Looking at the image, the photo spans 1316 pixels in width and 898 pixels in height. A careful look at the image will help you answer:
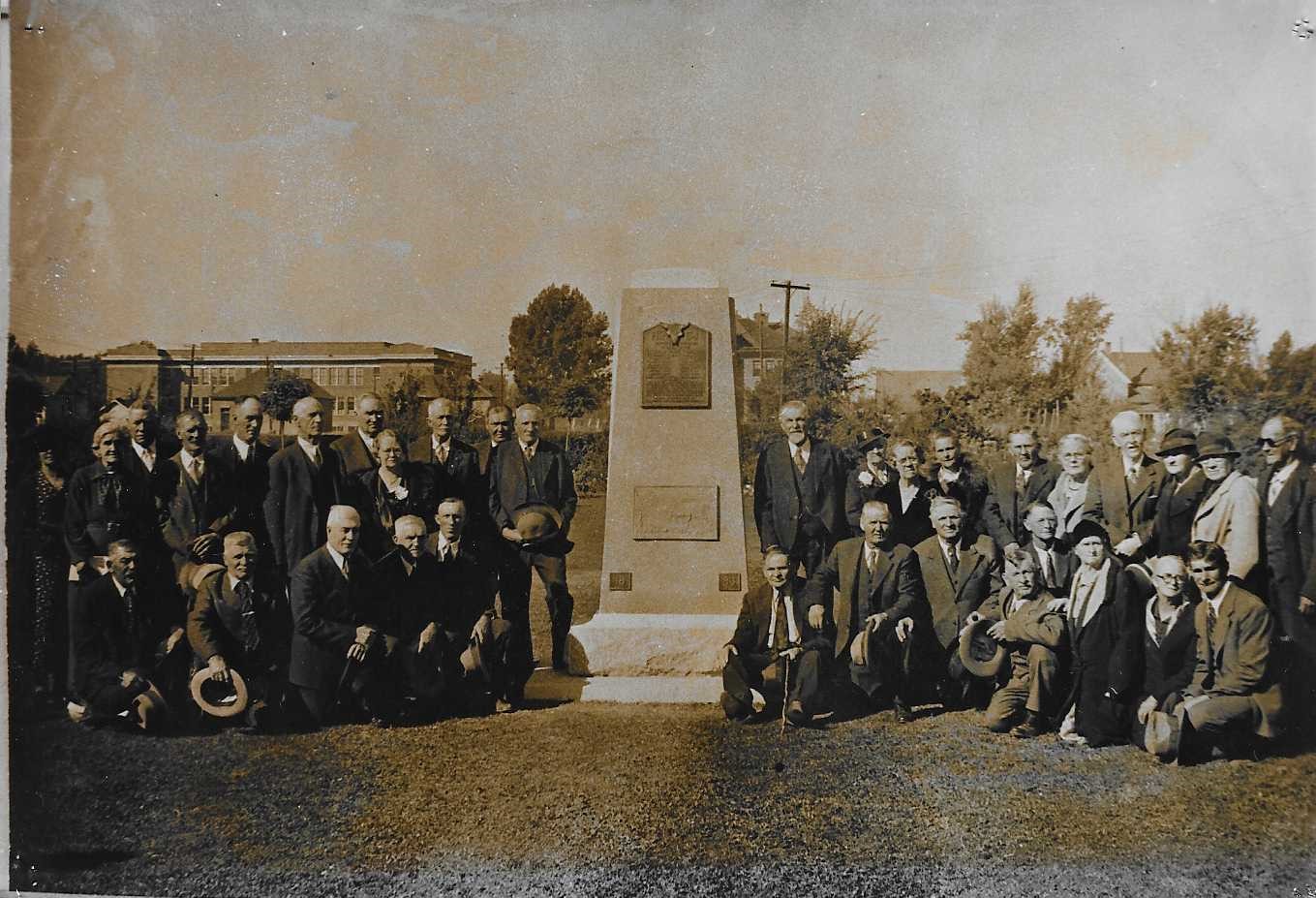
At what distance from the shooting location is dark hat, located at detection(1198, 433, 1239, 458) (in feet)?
13.8

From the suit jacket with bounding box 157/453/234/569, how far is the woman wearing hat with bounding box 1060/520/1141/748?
3.84 meters

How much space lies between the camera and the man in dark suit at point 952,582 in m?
4.34

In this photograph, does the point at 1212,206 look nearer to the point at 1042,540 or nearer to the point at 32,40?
the point at 1042,540

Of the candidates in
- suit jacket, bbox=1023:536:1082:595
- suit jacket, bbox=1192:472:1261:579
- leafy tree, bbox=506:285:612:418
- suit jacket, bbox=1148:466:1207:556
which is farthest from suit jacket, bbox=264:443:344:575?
suit jacket, bbox=1192:472:1261:579

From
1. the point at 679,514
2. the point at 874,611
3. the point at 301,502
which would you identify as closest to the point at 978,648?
the point at 874,611

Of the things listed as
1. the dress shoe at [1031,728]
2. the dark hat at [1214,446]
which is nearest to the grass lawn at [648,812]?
the dress shoe at [1031,728]

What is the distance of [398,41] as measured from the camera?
15.0ft

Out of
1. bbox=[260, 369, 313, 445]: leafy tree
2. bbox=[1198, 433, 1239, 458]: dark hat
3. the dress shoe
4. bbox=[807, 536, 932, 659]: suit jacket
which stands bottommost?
the dress shoe

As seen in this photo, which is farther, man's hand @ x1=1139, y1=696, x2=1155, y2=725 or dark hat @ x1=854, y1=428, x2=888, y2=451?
dark hat @ x1=854, y1=428, x2=888, y2=451

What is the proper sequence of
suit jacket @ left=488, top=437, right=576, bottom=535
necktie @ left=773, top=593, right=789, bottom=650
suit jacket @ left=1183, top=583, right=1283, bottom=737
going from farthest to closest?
suit jacket @ left=488, top=437, right=576, bottom=535, necktie @ left=773, top=593, right=789, bottom=650, suit jacket @ left=1183, top=583, right=1283, bottom=737

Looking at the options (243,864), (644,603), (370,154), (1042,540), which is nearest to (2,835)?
(243,864)

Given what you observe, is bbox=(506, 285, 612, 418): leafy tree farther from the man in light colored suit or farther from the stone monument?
the man in light colored suit

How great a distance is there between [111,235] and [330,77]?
131cm

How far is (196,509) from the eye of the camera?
14.9 ft
